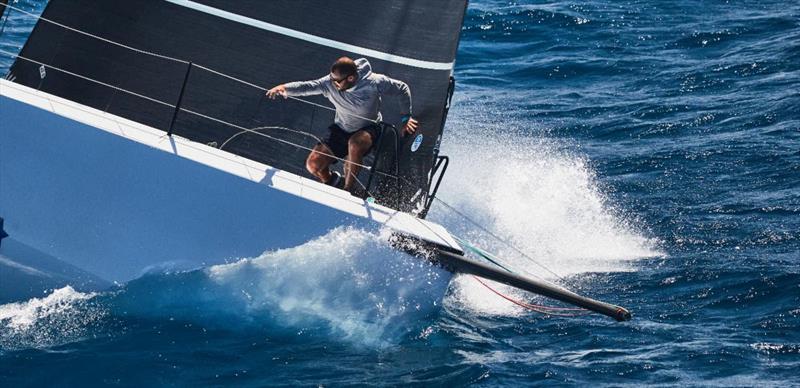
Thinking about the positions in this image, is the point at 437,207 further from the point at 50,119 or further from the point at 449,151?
the point at 50,119

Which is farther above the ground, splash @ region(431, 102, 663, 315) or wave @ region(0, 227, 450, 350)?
splash @ region(431, 102, 663, 315)

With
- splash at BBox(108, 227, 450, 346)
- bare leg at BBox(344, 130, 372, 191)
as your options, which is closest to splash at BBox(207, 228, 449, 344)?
splash at BBox(108, 227, 450, 346)

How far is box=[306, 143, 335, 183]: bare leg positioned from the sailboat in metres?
0.29

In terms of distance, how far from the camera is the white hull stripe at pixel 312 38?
8547 mm

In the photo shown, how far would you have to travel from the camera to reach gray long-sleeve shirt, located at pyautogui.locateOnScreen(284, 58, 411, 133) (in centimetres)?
779

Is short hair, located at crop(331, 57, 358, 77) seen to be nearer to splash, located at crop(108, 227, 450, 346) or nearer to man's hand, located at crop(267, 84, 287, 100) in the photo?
man's hand, located at crop(267, 84, 287, 100)

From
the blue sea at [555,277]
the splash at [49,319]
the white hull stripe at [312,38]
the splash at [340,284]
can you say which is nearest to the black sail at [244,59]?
the white hull stripe at [312,38]

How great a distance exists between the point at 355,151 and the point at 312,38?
3.91ft

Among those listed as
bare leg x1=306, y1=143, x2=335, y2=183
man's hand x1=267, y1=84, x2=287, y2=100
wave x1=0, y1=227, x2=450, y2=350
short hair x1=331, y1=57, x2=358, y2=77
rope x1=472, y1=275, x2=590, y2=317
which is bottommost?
wave x1=0, y1=227, x2=450, y2=350

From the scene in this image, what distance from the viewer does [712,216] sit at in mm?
9688

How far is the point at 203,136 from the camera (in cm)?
852

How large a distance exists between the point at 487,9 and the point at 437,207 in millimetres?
6357

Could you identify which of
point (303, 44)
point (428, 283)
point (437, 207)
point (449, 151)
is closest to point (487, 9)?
point (449, 151)

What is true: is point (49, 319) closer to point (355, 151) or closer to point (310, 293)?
point (310, 293)
